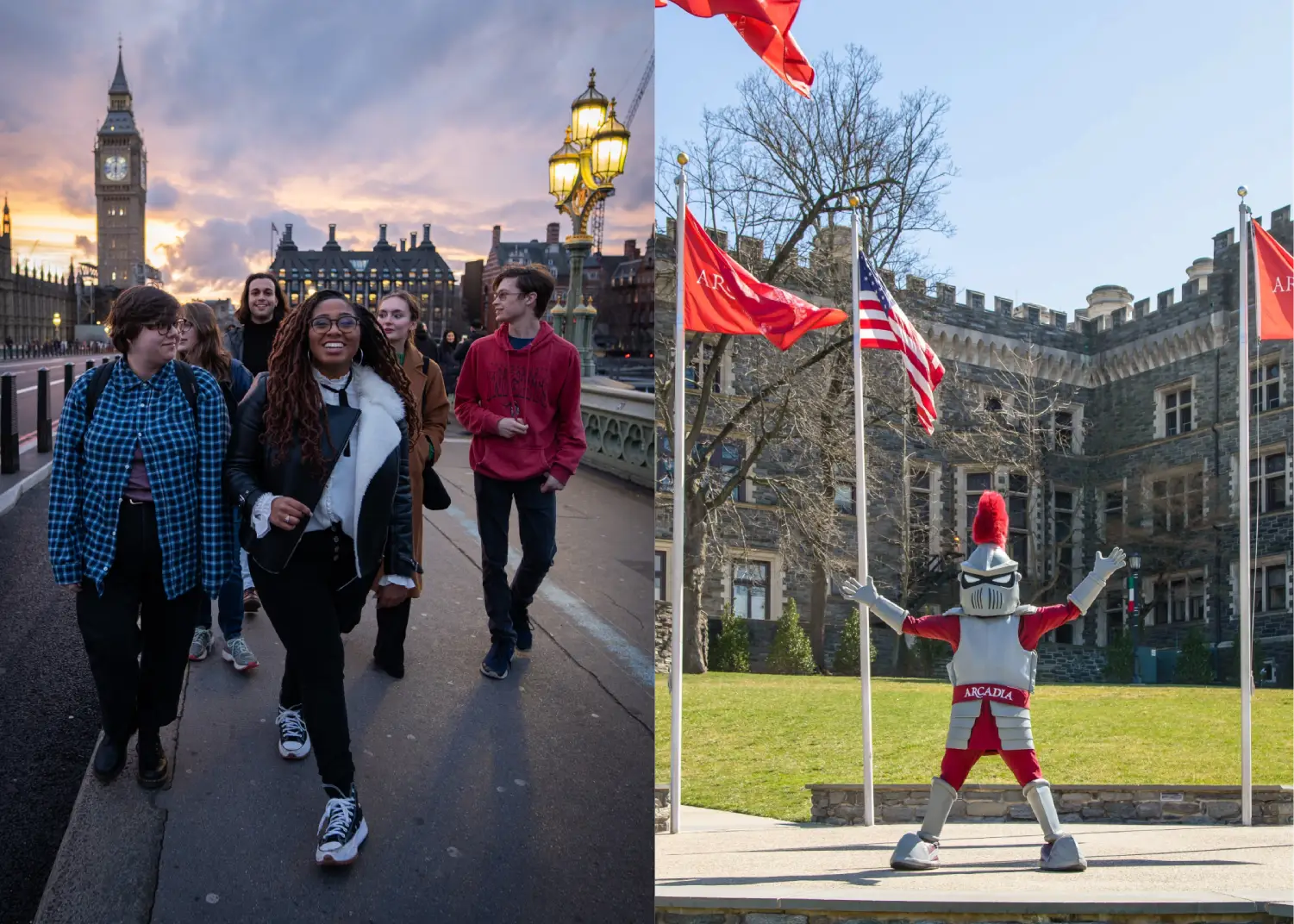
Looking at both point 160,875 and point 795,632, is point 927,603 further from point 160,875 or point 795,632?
point 160,875

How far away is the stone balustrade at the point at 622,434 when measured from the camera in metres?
2.30

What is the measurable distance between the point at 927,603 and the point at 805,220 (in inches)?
108

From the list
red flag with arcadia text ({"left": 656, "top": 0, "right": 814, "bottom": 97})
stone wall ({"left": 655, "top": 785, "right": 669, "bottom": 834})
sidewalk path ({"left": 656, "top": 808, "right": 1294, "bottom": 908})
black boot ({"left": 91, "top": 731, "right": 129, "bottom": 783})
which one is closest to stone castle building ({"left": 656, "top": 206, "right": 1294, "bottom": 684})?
stone wall ({"left": 655, "top": 785, "right": 669, "bottom": 834})

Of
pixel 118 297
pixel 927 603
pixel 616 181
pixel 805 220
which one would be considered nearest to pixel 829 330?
pixel 805 220

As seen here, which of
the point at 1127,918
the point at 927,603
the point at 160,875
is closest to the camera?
the point at 160,875

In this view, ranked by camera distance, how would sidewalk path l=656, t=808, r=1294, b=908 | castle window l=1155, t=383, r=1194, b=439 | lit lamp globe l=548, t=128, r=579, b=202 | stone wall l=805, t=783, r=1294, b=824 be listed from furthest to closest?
1. castle window l=1155, t=383, r=1194, b=439
2. stone wall l=805, t=783, r=1294, b=824
3. sidewalk path l=656, t=808, r=1294, b=908
4. lit lamp globe l=548, t=128, r=579, b=202

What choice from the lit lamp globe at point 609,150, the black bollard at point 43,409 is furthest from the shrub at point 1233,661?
the black bollard at point 43,409

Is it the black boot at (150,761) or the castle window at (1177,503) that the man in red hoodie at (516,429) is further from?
the castle window at (1177,503)

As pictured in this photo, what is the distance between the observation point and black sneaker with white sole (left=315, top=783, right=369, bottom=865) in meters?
1.90

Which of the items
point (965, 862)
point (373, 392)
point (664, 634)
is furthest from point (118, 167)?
point (664, 634)

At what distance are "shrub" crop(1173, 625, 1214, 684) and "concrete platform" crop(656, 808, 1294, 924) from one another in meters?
1.61

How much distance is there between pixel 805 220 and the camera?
25.0ft

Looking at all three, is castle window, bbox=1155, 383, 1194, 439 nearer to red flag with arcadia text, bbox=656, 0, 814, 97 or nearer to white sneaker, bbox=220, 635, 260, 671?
red flag with arcadia text, bbox=656, 0, 814, 97

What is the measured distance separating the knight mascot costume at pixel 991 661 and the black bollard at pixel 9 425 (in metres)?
2.90
